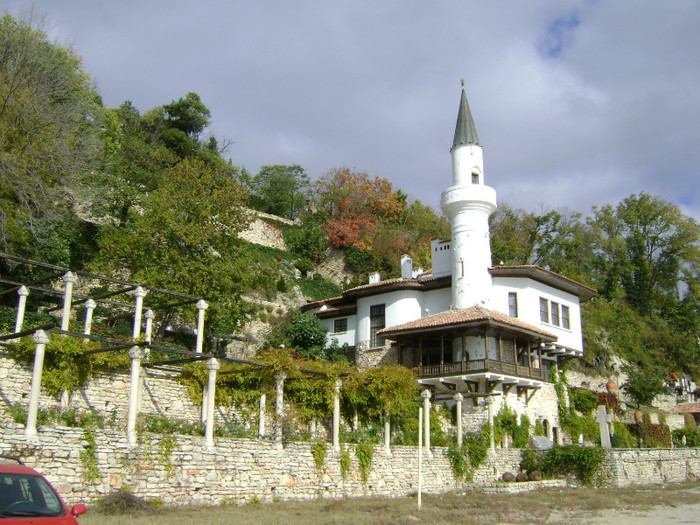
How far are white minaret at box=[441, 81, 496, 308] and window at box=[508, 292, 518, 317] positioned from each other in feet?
4.10

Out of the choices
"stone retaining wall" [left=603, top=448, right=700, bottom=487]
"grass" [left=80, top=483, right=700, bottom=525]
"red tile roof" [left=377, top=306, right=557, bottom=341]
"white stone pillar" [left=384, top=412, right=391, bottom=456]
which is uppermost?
"red tile roof" [left=377, top=306, right=557, bottom=341]

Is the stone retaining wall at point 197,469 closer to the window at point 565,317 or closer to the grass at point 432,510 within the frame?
the grass at point 432,510

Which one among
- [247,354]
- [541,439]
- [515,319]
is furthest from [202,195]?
[541,439]

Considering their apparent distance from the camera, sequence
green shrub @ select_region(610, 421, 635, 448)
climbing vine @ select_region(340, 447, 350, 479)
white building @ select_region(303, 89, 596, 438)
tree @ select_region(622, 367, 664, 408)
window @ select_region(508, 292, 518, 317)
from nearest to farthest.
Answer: climbing vine @ select_region(340, 447, 350, 479) → white building @ select_region(303, 89, 596, 438) → window @ select_region(508, 292, 518, 317) → green shrub @ select_region(610, 421, 635, 448) → tree @ select_region(622, 367, 664, 408)

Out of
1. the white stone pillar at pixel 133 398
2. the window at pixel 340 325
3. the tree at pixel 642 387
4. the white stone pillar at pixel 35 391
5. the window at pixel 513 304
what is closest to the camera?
the white stone pillar at pixel 35 391

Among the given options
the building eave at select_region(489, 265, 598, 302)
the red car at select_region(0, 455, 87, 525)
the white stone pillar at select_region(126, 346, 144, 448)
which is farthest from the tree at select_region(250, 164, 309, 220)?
the red car at select_region(0, 455, 87, 525)

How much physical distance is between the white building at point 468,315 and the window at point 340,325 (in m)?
0.06

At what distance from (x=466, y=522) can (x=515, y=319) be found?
1508cm

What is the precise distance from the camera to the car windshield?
758cm

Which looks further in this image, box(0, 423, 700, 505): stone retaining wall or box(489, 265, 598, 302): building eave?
box(489, 265, 598, 302): building eave

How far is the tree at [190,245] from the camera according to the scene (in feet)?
84.3

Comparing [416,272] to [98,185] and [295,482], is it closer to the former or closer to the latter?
[98,185]

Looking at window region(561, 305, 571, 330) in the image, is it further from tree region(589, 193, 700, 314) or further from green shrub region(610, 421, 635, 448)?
tree region(589, 193, 700, 314)

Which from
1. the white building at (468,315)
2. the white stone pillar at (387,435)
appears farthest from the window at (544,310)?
the white stone pillar at (387,435)
